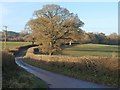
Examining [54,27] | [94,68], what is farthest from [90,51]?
[94,68]

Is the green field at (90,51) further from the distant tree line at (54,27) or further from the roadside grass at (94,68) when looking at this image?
the roadside grass at (94,68)

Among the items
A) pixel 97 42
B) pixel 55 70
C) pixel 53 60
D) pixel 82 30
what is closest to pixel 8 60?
pixel 55 70

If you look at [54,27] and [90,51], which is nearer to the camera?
[54,27]

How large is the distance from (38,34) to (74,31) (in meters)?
7.75

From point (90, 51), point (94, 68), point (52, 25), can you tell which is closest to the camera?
point (94, 68)

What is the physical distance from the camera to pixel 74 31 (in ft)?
198

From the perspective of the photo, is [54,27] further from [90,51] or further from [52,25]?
[90,51]

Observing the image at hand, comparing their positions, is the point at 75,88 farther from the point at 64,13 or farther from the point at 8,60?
the point at 64,13

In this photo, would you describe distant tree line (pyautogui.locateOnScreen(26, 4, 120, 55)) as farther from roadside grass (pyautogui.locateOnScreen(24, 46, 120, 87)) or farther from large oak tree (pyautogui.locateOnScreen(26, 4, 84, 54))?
roadside grass (pyautogui.locateOnScreen(24, 46, 120, 87))

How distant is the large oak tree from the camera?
58.5 metres

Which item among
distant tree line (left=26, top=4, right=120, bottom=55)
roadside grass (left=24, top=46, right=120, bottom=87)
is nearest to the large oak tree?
distant tree line (left=26, top=4, right=120, bottom=55)

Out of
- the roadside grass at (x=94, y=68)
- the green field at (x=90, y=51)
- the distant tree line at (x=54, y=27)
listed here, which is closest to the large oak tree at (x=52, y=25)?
the distant tree line at (x=54, y=27)

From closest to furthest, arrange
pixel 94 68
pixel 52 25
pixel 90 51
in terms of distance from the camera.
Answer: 1. pixel 94 68
2. pixel 52 25
3. pixel 90 51

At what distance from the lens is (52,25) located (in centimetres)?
5828
